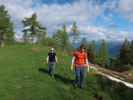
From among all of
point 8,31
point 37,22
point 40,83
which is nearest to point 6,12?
point 8,31

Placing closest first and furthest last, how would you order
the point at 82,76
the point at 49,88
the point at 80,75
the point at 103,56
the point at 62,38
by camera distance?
the point at 49,88 → the point at 82,76 → the point at 80,75 → the point at 62,38 → the point at 103,56

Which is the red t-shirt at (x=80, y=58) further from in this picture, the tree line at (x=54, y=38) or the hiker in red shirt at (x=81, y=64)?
the tree line at (x=54, y=38)

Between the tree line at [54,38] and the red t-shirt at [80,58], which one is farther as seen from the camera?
the tree line at [54,38]

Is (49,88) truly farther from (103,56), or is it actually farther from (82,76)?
(103,56)

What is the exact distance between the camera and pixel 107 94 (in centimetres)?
2161

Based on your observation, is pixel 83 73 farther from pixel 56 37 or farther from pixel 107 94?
pixel 56 37

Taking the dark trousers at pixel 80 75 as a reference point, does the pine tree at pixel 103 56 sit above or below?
below

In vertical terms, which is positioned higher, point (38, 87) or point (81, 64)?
point (81, 64)

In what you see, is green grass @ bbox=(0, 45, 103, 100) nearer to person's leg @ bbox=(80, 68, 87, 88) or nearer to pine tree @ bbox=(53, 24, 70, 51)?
person's leg @ bbox=(80, 68, 87, 88)

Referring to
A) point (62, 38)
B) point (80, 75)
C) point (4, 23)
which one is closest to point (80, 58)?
point (80, 75)

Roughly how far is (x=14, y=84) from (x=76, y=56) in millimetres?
4060

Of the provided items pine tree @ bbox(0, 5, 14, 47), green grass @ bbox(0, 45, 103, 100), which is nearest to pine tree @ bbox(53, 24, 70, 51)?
pine tree @ bbox(0, 5, 14, 47)

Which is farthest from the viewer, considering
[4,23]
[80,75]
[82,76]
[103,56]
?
[103,56]

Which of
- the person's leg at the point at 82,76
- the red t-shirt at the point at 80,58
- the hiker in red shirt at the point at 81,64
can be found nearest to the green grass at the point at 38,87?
the person's leg at the point at 82,76
